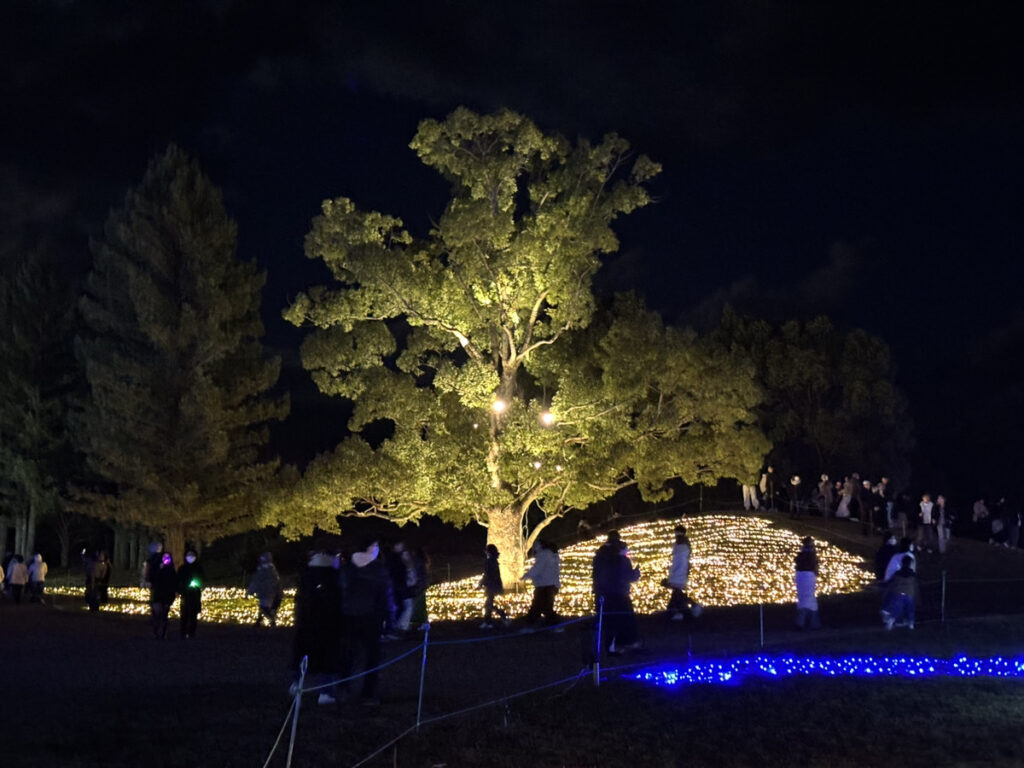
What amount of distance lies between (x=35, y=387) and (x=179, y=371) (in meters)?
13.4

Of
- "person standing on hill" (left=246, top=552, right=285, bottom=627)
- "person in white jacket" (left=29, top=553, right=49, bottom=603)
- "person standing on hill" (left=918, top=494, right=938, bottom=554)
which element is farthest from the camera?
"person standing on hill" (left=918, top=494, right=938, bottom=554)

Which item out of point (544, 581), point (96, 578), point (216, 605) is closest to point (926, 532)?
point (544, 581)

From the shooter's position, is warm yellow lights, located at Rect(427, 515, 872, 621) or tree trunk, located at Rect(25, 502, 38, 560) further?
tree trunk, located at Rect(25, 502, 38, 560)

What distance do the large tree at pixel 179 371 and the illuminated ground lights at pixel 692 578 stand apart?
3.02 m

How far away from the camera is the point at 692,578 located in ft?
85.7

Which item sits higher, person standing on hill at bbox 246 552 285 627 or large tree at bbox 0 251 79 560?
large tree at bbox 0 251 79 560

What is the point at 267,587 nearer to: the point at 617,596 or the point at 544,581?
the point at 544,581

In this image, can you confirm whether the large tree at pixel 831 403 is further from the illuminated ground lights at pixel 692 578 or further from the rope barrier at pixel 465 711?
the rope barrier at pixel 465 711

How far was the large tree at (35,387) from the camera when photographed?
43344mm

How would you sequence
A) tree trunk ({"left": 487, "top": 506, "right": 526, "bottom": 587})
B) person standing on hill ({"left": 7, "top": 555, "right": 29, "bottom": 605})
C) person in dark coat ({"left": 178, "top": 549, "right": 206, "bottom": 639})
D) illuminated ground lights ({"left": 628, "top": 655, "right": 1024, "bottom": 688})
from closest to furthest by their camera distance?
1. illuminated ground lights ({"left": 628, "top": 655, "right": 1024, "bottom": 688})
2. person in dark coat ({"left": 178, "top": 549, "right": 206, "bottom": 639})
3. tree trunk ({"left": 487, "top": 506, "right": 526, "bottom": 587})
4. person standing on hill ({"left": 7, "top": 555, "right": 29, "bottom": 605})

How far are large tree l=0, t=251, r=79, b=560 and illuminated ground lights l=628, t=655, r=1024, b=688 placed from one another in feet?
114

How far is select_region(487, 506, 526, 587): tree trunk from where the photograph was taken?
90.5ft

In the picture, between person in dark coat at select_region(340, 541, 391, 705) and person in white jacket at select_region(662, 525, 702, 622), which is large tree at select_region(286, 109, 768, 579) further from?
person in dark coat at select_region(340, 541, 391, 705)

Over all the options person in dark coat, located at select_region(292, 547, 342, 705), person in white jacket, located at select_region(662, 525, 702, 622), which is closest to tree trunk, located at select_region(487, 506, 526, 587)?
person in white jacket, located at select_region(662, 525, 702, 622)
